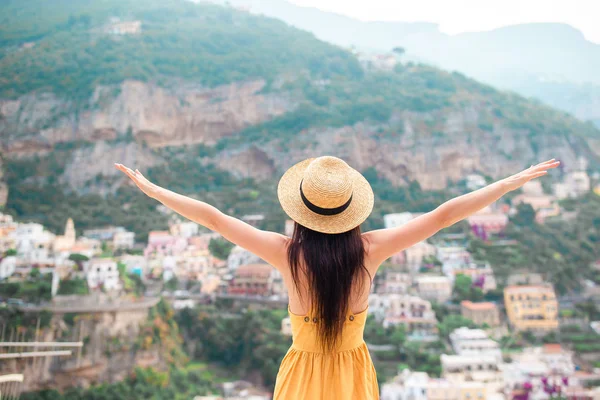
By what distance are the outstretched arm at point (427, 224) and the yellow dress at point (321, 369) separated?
125mm

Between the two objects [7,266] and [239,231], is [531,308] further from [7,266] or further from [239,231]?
[239,231]

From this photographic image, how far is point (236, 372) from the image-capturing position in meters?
13.8

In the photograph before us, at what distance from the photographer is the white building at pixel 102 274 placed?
1491cm

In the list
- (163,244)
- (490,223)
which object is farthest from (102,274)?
(490,223)

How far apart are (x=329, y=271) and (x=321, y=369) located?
191 millimetres

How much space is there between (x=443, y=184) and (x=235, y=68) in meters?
12.8

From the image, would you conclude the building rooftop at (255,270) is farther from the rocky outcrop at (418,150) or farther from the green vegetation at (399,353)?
the rocky outcrop at (418,150)

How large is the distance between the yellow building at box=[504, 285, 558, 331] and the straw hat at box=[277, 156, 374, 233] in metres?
16.1

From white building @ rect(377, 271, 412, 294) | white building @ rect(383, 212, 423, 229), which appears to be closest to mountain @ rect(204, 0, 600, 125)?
white building @ rect(383, 212, 423, 229)

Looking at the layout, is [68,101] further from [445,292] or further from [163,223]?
[445,292]

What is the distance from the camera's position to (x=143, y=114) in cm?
2542

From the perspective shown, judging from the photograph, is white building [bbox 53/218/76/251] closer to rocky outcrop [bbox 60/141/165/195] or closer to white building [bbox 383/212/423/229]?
rocky outcrop [bbox 60/141/165/195]

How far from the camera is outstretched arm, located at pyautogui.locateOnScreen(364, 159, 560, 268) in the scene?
3.27 feet

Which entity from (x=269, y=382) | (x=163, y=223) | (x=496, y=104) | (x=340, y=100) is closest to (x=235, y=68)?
(x=340, y=100)
